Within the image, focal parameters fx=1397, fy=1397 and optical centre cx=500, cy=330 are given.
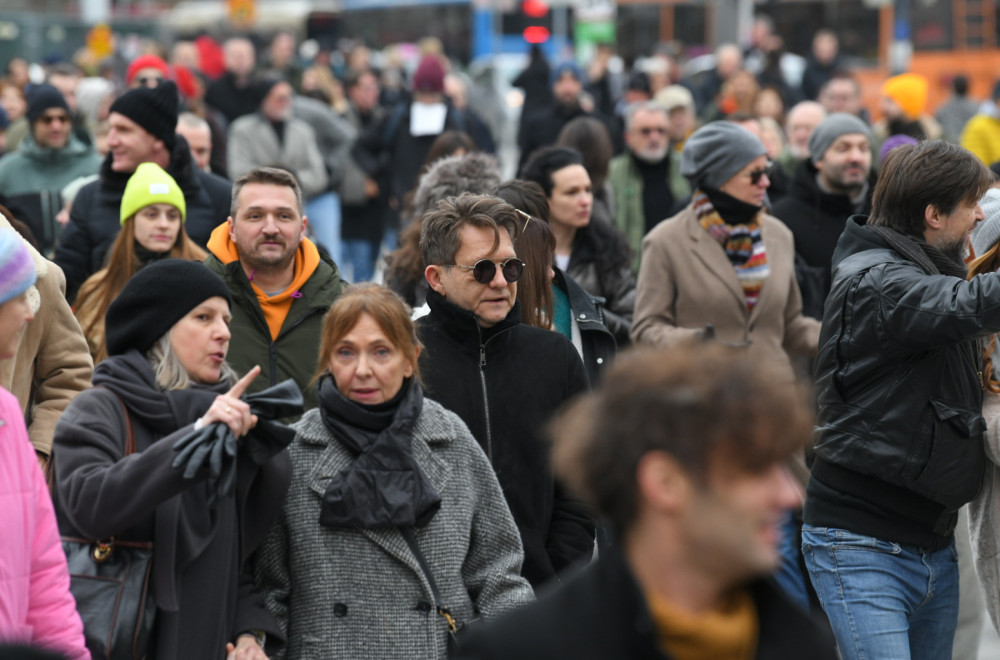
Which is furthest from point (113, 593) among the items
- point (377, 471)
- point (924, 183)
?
point (924, 183)

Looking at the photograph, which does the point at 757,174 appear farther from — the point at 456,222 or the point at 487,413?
the point at 487,413

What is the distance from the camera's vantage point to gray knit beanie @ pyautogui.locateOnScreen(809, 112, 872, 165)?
7145 millimetres

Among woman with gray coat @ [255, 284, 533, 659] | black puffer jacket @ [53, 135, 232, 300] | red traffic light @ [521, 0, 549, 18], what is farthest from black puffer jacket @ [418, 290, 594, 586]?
red traffic light @ [521, 0, 549, 18]

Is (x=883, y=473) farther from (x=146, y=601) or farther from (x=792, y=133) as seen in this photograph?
(x=792, y=133)

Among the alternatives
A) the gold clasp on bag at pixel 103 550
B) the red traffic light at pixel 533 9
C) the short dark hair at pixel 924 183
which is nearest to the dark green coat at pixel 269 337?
the gold clasp on bag at pixel 103 550

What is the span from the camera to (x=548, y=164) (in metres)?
6.86

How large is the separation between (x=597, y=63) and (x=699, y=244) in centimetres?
1389

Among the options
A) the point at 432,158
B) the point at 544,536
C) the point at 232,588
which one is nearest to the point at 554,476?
the point at 544,536

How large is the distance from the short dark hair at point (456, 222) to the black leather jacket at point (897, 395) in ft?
3.59

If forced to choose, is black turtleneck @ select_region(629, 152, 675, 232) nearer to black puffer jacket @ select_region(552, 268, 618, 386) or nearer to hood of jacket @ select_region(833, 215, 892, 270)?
black puffer jacket @ select_region(552, 268, 618, 386)

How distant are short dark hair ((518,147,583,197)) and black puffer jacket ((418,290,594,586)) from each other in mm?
2481

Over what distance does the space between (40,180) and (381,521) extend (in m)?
5.45

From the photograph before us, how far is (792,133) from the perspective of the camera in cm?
962

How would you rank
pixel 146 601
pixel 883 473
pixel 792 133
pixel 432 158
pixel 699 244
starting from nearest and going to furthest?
pixel 146 601 < pixel 883 473 < pixel 699 244 < pixel 432 158 < pixel 792 133
